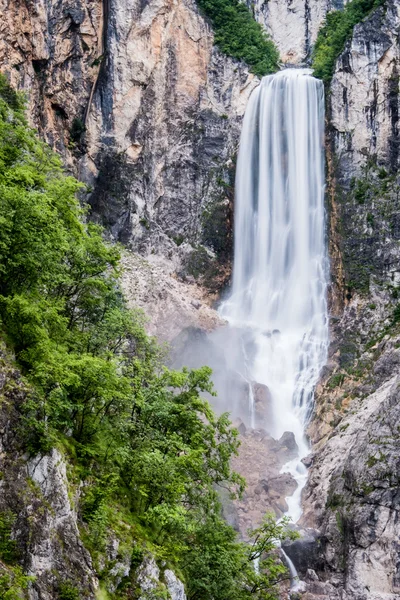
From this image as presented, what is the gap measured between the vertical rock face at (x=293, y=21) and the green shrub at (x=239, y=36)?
359 cm

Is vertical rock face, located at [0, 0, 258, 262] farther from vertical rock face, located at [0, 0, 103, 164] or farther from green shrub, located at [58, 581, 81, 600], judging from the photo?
green shrub, located at [58, 581, 81, 600]

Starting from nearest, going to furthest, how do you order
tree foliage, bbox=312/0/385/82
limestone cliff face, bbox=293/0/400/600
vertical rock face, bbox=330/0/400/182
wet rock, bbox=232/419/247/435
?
limestone cliff face, bbox=293/0/400/600 → wet rock, bbox=232/419/247/435 → vertical rock face, bbox=330/0/400/182 → tree foliage, bbox=312/0/385/82

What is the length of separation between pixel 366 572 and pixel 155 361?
50.4ft

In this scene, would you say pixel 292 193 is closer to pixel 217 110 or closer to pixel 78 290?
pixel 217 110

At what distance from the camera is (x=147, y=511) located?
13562mm

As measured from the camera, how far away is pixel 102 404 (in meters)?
15.3

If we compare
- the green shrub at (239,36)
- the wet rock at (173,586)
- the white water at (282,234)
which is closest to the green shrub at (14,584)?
the wet rock at (173,586)

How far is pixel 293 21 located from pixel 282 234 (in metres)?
27.0

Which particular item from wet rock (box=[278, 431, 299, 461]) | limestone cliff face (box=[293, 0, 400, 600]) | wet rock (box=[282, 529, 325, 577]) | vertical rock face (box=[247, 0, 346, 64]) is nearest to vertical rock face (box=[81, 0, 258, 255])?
limestone cliff face (box=[293, 0, 400, 600])

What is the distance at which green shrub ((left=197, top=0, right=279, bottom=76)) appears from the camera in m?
54.7

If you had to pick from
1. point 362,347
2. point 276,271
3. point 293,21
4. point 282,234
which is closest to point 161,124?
point 282,234

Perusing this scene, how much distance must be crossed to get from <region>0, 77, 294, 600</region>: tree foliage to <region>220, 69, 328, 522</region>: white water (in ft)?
88.5

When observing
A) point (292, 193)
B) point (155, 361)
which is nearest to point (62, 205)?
point (155, 361)

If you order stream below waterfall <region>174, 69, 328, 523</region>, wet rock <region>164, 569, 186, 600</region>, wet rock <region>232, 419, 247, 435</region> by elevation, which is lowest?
wet rock <region>164, 569, 186, 600</region>
